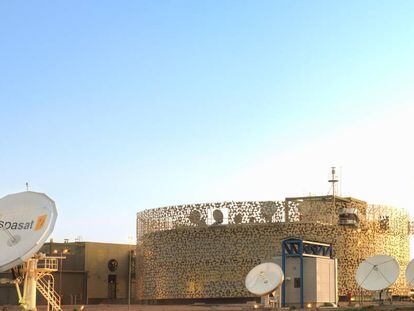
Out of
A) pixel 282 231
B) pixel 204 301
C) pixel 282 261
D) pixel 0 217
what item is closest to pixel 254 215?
pixel 282 231

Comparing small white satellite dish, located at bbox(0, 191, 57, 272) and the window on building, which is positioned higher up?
small white satellite dish, located at bbox(0, 191, 57, 272)

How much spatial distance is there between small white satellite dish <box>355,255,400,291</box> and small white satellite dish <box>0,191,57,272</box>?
989 inches

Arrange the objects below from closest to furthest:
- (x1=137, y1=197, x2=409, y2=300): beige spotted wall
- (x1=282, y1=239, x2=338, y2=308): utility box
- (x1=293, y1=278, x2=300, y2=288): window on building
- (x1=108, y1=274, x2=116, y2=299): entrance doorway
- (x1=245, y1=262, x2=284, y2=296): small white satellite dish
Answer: (x1=245, y1=262, x2=284, y2=296): small white satellite dish → (x1=282, y1=239, x2=338, y2=308): utility box → (x1=293, y1=278, x2=300, y2=288): window on building → (x1=137, y1=197, x2=409, y2=300): beige spotted wall → (x1=108, y1=274, x2=116, y2=299): entrance doorway

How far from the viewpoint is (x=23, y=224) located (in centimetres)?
3409

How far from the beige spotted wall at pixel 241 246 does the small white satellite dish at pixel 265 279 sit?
2078 centimetres

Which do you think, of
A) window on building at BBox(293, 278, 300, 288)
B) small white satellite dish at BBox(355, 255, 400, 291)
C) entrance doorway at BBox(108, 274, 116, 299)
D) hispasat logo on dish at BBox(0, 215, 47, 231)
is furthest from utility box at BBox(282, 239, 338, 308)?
entrance doorway at BBox(108, 274, 116, 299)

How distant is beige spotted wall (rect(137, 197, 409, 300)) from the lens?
65.0m

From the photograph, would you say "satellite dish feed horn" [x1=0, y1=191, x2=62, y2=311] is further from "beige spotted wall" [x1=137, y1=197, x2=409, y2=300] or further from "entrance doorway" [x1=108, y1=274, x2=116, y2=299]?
"entrance doorway" [x1=108, y1=274, x2=116, y2=299]

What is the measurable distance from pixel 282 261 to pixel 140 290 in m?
30.9

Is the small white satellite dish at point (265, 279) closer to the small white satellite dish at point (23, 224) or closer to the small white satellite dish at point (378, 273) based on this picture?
the small white satellite dish at point (378, 273)

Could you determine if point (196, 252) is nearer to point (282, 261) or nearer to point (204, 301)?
point (204, 301)

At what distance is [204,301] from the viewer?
65.8 metres

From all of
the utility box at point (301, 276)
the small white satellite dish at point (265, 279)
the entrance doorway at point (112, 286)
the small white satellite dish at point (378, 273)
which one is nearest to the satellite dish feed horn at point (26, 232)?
the small white satellite dish at point (265, 279)

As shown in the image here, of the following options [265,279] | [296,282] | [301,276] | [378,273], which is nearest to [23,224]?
[265,279]
